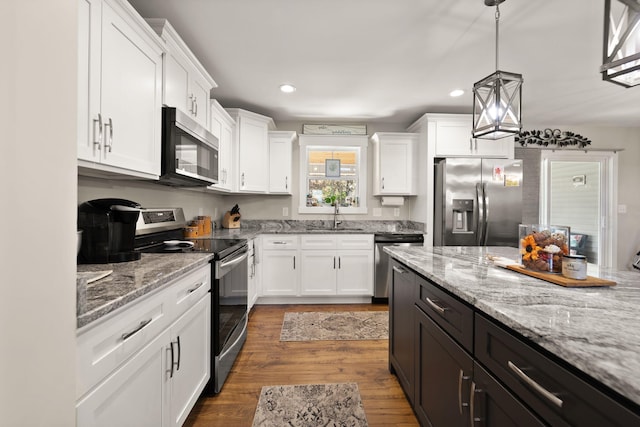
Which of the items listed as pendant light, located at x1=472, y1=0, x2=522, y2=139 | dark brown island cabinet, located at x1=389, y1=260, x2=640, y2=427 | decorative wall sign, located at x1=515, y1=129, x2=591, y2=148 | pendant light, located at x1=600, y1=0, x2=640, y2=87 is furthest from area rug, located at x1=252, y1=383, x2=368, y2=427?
decorative wall sign, located at x1=515, y1=129, x2=591, y2=148

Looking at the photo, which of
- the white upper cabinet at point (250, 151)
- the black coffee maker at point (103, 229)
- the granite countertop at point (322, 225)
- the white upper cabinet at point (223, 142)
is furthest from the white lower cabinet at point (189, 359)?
the granite countertop at point (322, 225)

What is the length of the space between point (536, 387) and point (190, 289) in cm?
145

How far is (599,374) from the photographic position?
54cm

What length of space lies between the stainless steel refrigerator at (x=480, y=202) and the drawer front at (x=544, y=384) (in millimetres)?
2747

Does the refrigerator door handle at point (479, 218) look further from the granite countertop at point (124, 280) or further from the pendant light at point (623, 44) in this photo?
the granite countertop at point (124, 280)

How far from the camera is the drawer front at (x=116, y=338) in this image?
32.1 inches

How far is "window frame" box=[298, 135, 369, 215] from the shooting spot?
417 centimetres

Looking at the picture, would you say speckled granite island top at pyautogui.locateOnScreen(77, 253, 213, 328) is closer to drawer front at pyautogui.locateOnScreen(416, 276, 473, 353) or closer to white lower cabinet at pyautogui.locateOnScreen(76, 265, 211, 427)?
white lower cabinet at pyautogui.locateOnScreen(76, 265, 211, 427)

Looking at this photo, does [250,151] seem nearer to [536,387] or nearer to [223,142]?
[223,142]

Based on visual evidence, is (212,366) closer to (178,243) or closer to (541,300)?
(178,243)

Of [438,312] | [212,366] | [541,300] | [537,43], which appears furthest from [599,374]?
[537,43]

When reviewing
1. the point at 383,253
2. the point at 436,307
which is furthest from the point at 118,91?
the point at 383,253

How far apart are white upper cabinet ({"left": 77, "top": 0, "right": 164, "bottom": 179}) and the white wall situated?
0.70m

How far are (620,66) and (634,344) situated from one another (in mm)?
889
